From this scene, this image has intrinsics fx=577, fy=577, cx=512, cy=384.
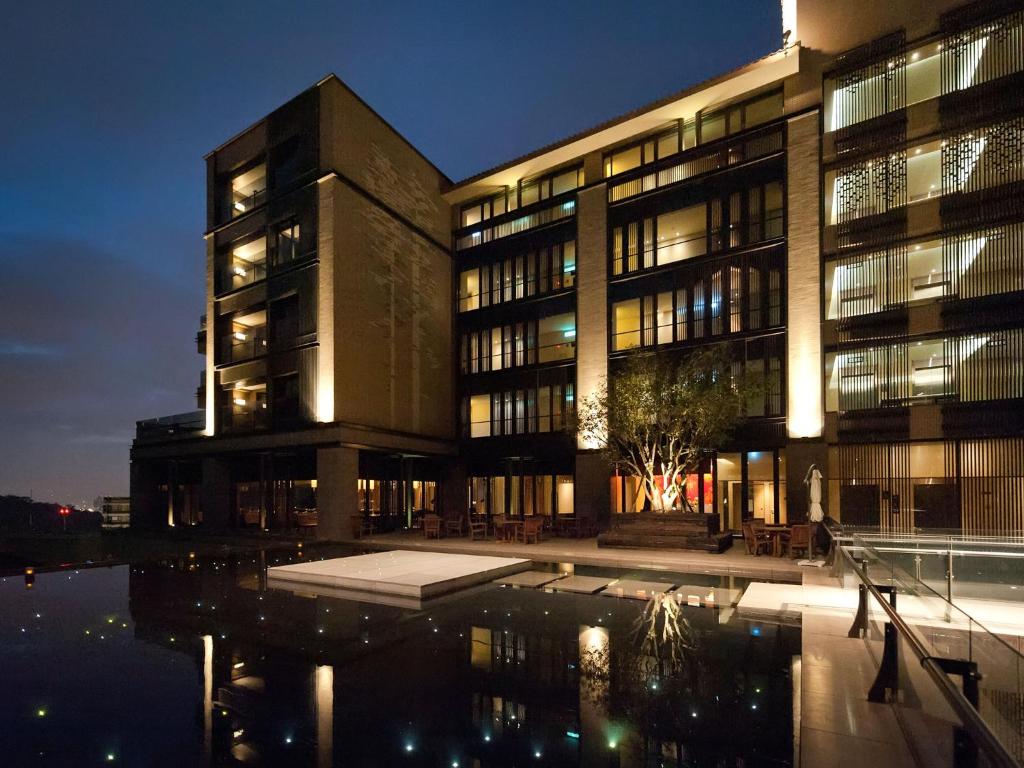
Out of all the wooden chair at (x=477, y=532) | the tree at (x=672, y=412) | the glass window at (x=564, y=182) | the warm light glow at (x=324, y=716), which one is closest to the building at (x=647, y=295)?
the glass window at (x=564, y=182)

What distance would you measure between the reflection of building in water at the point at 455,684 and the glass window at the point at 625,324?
14.8 metres

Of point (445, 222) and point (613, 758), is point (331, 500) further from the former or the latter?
point (613, 758)

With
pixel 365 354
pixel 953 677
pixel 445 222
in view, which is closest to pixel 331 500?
pixel 365 354

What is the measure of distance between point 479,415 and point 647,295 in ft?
32.0

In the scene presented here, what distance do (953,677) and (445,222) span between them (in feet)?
90.8

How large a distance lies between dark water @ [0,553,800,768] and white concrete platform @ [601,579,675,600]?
0.76 metres

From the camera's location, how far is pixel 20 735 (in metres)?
4.43

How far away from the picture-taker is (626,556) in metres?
14.3

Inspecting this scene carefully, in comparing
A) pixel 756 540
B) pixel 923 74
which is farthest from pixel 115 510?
pixel 923 74

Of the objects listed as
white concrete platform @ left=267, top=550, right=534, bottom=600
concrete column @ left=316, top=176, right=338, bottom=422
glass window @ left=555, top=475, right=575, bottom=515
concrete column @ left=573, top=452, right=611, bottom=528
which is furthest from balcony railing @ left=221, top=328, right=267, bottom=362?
white concrete platform @ left=267, top=550, right=534, bottom=600

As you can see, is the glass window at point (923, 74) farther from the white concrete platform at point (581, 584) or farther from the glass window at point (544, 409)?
the white concrete platform at point (581, 584)

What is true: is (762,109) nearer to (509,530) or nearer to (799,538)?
(799,538)

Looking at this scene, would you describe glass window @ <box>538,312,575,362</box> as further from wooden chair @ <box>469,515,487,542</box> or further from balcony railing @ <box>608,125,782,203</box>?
wooden chair @ <box>469,515,487,542</box>

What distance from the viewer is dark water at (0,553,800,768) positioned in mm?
4199
